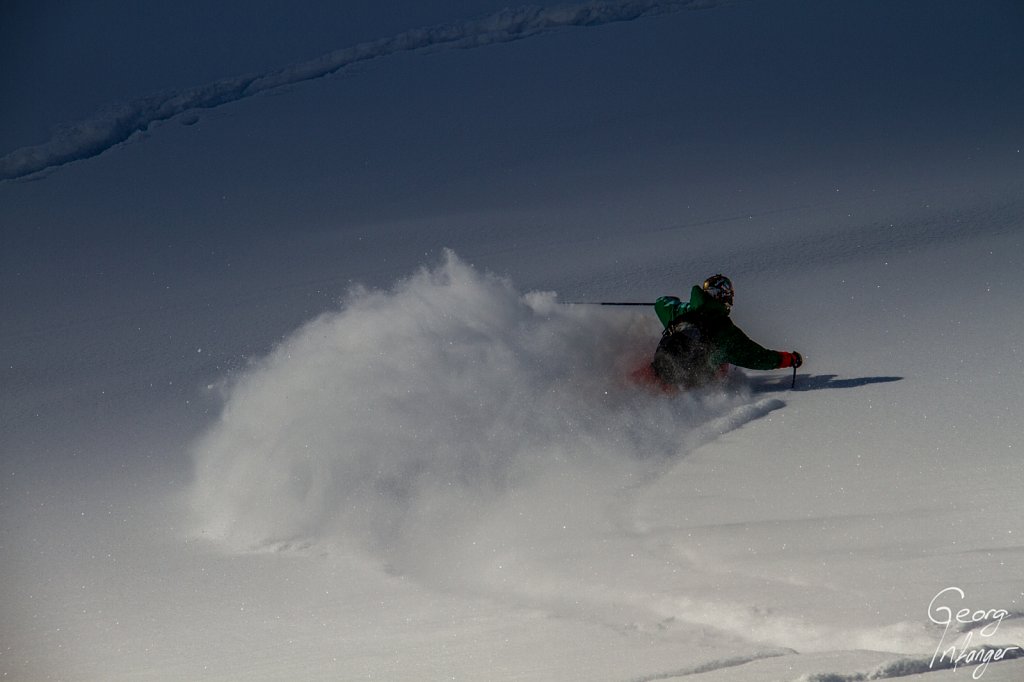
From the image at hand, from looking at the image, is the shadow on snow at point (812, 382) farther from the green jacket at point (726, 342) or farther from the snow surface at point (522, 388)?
the green jacket at point (726, 342)

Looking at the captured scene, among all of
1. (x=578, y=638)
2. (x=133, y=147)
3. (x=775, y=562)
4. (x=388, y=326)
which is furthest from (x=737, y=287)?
(x=133, y=147)

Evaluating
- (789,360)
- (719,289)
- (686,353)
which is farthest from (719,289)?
(789,360)

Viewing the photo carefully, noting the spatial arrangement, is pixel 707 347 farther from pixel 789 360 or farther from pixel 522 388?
pixel 522 388

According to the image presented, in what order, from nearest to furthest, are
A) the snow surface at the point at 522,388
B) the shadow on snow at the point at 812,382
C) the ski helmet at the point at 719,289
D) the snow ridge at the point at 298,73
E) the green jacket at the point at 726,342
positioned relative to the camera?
the snow surface at the point at 522,388
the green jacket at the point at 726,342
the ski helmet at the point at 719,289
the shadow on snow at the point at 812,382
the snow ridge at the point at 298,73

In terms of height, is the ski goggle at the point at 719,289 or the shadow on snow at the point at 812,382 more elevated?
the ski goggle at the point at 719,289

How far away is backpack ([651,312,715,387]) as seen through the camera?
267 inches

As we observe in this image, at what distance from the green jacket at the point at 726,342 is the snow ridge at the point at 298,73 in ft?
31.7

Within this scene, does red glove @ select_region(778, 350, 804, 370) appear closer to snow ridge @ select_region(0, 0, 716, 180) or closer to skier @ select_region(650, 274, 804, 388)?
skier @ select_region(650, 274, 804, 388)

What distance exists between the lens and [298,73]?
49.8 feet

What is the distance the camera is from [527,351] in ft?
23.5

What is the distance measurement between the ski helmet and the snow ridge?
964cm

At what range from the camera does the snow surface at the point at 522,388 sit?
490 cm

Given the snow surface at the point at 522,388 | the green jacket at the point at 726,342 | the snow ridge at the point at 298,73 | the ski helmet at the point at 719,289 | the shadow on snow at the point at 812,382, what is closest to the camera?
the snow surface at the point at 522,388

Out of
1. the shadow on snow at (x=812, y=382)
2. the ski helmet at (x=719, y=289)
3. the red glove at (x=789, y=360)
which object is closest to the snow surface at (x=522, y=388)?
the shadow on snow at (x=812, y=382)
